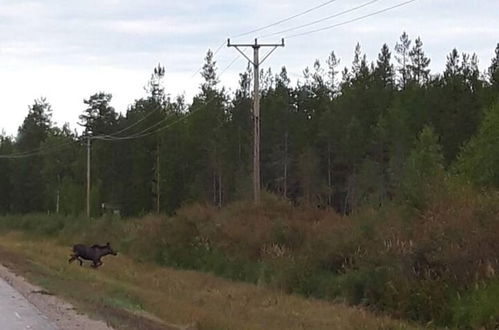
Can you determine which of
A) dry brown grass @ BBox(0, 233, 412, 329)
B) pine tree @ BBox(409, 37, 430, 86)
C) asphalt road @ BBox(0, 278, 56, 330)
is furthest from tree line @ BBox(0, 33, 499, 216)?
asphalt road @ BBox(0, 278, 56, 330)

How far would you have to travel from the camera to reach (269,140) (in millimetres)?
88438

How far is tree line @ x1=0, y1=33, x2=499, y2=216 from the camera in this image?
77500mm

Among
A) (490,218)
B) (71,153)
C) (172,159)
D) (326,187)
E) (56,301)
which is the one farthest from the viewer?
(71,153)

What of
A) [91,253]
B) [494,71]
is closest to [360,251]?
[91,253]

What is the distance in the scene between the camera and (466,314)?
20312 millimetres

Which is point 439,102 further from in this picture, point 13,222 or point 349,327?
point 349,327

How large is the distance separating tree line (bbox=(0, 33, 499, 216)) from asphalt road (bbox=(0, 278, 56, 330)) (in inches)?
1763

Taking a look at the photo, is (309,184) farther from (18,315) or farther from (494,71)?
(18,315)

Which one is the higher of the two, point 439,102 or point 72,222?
point 439,102

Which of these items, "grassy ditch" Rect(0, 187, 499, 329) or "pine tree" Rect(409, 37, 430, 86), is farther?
"pine tree" Rect(409, 37, 430, 86)

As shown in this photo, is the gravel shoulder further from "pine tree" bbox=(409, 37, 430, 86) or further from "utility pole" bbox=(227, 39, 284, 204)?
"pine tree" bbox=(409, 37, 430, 86)

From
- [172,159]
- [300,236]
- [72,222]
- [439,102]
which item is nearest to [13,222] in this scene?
[172,159]

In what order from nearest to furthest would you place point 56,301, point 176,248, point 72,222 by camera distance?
point 56,301 → point 176,248 → point 72,222

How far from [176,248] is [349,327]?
2354 cm
